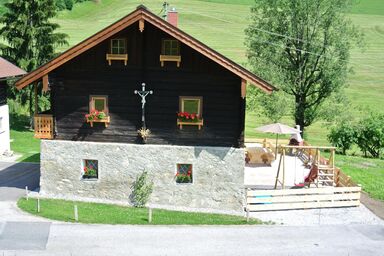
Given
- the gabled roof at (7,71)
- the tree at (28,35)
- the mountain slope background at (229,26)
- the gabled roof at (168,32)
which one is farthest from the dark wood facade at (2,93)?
the mountain slope background at (229,26)

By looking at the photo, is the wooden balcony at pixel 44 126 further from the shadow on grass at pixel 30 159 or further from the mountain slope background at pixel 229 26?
the mountain slope background at pixel 229 26

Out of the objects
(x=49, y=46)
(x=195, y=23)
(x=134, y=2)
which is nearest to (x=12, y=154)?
(x=49, y=46)

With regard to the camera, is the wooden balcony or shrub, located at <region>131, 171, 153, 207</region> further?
the wooden balcony

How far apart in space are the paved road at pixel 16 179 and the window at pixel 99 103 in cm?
520

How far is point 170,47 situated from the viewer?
73.6 ft

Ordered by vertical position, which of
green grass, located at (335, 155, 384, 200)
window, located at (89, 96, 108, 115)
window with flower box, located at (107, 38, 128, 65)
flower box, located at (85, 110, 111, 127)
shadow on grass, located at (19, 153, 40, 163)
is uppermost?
window with flower box, located at (107, 38, 128, 65)

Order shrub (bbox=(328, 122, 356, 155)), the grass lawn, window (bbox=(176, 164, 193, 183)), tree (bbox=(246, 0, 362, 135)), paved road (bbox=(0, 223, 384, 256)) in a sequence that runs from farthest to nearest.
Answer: shrub (bbox=(328, 122, 356, 155))
tree (bbox=(246, 0, 362, 135))
window (bbox=(176, 164, 193, 183))
the grass lawn
paved road (bbox=(0, 223, 384, 256))

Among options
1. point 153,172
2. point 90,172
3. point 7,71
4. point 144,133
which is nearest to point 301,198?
point 153,172

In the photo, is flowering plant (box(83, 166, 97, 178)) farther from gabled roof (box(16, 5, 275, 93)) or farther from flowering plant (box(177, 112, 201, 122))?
gabled roof (box(16, 5, 275, 93))

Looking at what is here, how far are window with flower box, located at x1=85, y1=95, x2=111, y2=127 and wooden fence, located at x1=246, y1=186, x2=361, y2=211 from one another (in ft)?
22.7

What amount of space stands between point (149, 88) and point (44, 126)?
4.92 m

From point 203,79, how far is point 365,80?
55253mm

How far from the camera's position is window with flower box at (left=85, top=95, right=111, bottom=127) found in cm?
2267

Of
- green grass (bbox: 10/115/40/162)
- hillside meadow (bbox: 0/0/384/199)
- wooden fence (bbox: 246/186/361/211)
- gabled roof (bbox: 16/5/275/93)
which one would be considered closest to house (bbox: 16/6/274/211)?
gabled roof (bbox: 16/5/275/93)
